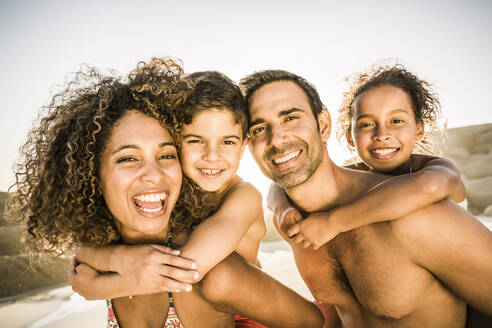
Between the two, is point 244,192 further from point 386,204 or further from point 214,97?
point 386,204

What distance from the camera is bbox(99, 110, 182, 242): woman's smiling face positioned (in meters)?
2.14

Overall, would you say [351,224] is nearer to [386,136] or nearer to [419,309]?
[419,309]

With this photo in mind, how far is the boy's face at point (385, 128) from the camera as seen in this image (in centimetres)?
307

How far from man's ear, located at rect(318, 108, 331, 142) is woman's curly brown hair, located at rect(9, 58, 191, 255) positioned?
144 centimetres

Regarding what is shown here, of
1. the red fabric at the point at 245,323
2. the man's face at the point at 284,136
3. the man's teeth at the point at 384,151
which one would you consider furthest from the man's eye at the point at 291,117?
the red fabric at the point at 245,323

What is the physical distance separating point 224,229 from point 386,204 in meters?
1.28

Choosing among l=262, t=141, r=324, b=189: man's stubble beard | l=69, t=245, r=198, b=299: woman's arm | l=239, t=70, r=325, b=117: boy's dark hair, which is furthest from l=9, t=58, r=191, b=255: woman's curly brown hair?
l=262, t=141, r=324, b=189: man's stubble beard

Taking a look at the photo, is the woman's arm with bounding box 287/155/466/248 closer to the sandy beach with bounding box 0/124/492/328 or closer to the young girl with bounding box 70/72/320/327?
the young girl with bounding box 70/72/320/327

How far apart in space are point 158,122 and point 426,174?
2.24 metres

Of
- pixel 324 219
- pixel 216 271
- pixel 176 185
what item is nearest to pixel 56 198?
pixel 176 185

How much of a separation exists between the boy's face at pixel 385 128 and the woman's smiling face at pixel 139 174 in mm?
2167

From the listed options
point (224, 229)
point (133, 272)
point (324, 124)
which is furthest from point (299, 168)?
point (133, 272)

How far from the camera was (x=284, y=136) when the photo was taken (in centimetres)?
267

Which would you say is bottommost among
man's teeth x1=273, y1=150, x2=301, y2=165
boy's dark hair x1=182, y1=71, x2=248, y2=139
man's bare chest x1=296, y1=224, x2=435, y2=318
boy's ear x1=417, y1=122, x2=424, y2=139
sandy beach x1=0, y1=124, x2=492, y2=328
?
sandy beach x1=0, y1=124, x2=492, y2=328
